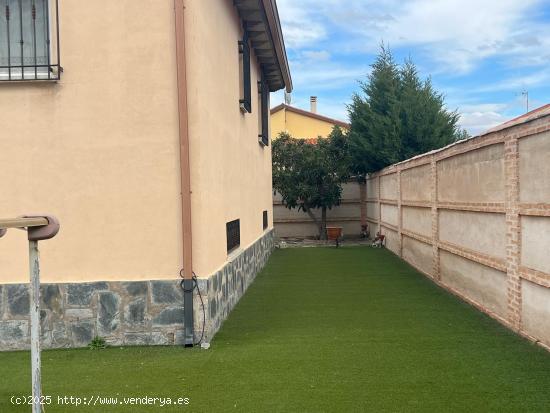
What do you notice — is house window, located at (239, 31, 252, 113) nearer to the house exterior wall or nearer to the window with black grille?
the window with black grille

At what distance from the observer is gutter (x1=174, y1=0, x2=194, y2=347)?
583cm

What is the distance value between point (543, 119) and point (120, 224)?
4.74 meters

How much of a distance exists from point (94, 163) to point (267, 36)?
5.63m

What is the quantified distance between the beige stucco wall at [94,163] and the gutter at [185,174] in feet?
0.31

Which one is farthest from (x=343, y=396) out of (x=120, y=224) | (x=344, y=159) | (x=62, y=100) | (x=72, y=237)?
(x=344, y=159)

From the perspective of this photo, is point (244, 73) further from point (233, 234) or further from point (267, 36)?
point (233, 234)

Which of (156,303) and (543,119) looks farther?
(156,303)

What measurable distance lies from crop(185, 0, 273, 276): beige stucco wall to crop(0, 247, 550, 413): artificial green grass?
1189 mm

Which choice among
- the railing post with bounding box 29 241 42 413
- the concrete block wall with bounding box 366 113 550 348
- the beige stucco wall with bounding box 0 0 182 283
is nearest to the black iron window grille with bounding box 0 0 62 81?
the beige stucco wall with bounding box 0 0 182 283

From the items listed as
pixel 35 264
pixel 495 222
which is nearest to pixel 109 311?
pixel 35 264

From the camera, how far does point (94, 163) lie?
6004mm

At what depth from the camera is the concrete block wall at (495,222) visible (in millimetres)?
5672

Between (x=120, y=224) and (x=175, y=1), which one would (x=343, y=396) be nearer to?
(x=120, y=224)

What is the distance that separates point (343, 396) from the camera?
4.40m
